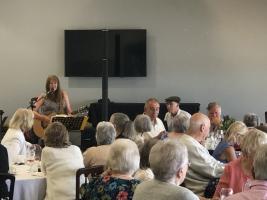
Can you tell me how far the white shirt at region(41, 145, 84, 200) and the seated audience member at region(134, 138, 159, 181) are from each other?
0.98 m

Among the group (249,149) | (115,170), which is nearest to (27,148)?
(115,170)

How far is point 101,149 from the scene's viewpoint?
4965 millimetres

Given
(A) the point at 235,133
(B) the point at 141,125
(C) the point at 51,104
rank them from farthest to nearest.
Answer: (C) the point at 51,104
(B) the point at 141,125
(A) the point at 235,133

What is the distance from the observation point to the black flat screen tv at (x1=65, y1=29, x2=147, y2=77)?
34.3ft

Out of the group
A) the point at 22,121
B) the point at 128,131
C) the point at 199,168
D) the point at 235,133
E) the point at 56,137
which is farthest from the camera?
the point at 22,121

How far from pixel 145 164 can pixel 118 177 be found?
0.45 meters

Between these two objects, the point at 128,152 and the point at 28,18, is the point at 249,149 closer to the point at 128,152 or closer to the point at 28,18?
the point at 128,152

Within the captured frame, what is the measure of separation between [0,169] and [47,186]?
44 cm

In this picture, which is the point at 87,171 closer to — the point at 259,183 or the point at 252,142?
the point at 252,142

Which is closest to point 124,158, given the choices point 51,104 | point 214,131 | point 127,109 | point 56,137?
point 56,137

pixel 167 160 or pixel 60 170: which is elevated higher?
pixel 167 160

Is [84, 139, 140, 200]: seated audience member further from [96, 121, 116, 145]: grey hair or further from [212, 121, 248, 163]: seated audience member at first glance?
[212, 121, 248, 163]: seated audience member

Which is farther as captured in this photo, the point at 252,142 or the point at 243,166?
the point at 243,166

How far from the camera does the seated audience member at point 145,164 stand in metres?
3.87
